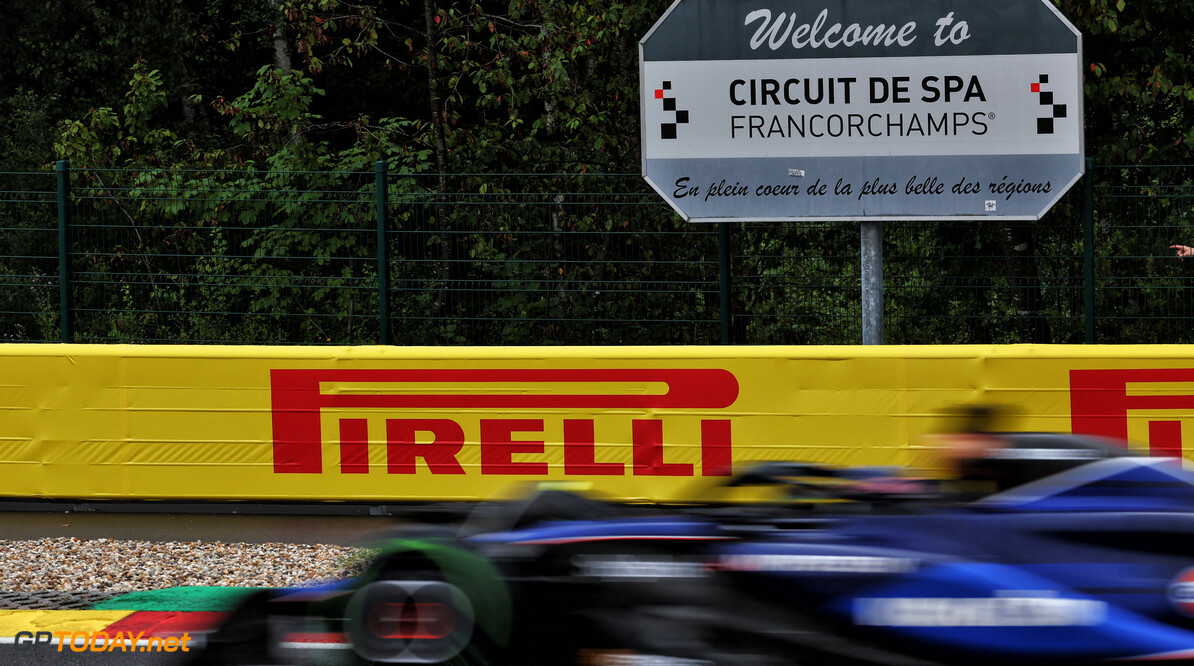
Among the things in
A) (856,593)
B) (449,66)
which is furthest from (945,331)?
(449,66)

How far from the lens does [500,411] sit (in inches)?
315

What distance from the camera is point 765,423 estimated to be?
7.91 meters

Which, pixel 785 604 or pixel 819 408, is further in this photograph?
pixel 819 408

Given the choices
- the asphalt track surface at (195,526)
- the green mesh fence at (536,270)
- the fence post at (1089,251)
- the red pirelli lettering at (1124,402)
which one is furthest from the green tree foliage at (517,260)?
the asphalt track surface at (195,526)

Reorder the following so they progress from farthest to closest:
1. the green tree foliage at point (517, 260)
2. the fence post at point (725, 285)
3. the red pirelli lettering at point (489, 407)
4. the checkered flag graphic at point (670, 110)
Answer: the checkered flag graphic at point (670, 110), the green tree foliage at point (517, 260), the fence post at point (725, 285), the red pirelli lettering at point (489, 407)

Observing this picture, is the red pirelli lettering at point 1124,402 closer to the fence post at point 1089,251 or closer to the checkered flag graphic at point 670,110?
the fence post at point 1089,251

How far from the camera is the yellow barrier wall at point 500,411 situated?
7.78 metres

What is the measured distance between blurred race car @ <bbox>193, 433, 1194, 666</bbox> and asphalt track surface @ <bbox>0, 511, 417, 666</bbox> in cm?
315

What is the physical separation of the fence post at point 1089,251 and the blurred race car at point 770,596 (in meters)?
5.17

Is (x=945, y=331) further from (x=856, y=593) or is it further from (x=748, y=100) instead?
(x=856, y=593)

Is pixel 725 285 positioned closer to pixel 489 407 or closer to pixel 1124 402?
pixel 489 407

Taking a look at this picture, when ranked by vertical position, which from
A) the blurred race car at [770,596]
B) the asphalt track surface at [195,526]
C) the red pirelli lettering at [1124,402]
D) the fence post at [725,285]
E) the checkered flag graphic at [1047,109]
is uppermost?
the checkered flag graphic at [1047,109]

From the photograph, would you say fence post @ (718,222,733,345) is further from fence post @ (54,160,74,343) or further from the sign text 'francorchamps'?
fence post @ (54,160,74,343)

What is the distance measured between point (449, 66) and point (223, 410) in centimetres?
723
